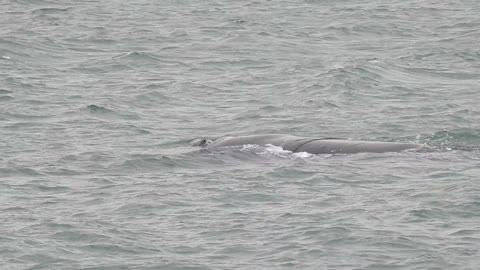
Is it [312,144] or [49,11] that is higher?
[312,144]

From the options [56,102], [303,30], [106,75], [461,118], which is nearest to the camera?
[461,118]

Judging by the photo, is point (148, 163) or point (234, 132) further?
point (234, 132)

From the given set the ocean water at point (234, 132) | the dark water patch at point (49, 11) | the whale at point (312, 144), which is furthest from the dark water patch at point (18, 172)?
the dark water patch at point (49, 11)

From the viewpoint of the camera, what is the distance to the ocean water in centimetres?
1830

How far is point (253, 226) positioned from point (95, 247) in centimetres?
234

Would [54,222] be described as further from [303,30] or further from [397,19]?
[397,19]

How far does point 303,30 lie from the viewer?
42.5 meters

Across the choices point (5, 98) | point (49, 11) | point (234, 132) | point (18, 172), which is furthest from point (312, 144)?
point (49, 11)

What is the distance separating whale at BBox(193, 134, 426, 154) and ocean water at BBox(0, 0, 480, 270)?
32 cm

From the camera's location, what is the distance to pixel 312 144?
24.8 metres

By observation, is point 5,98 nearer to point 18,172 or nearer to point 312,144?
point 18,172

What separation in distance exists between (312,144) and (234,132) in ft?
10.9

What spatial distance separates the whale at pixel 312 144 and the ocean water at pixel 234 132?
32 cm

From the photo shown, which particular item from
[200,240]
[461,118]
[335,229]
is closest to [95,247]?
[200,240]
